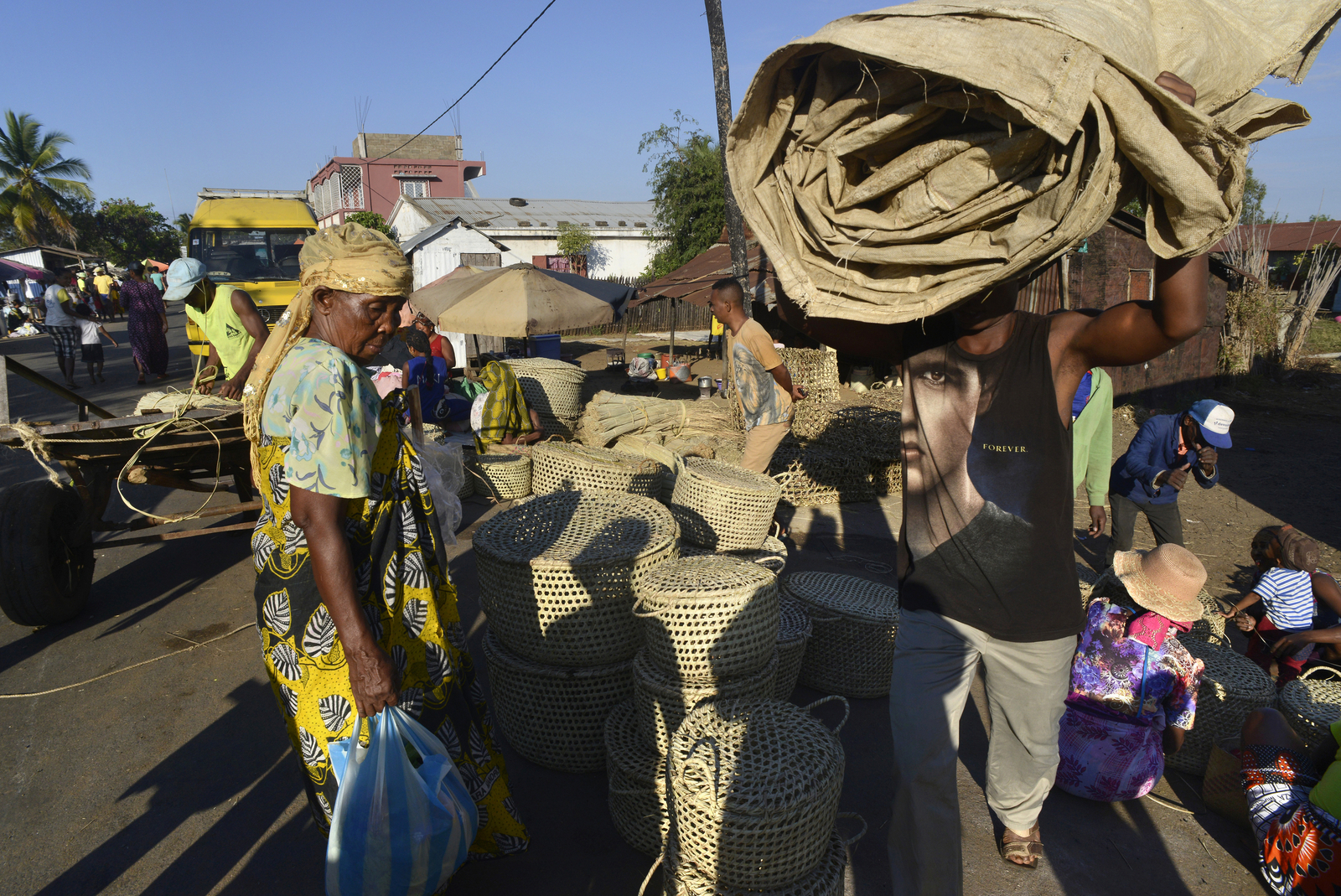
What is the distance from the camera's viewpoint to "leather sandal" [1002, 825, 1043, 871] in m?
2.47

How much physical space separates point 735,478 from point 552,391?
11.0ft

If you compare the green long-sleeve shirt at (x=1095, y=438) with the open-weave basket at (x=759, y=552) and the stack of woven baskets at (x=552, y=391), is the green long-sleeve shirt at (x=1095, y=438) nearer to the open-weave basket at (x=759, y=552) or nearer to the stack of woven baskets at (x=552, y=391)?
the open-weave basket at (x=759, y=552)

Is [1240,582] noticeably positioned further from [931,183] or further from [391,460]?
[391,460]

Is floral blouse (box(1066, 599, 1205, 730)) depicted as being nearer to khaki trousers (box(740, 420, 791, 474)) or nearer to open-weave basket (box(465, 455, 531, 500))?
khaki trousers (box(740, 420, 791, 474))

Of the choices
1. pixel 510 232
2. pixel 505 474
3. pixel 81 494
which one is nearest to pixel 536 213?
pixel 510 232

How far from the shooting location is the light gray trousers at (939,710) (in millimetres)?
2057

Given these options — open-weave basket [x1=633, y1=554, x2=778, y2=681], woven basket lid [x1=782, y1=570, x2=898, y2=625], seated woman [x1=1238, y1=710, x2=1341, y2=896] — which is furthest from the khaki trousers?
seated woman [x1=1238, y1=710, x2=1341, y2=896]

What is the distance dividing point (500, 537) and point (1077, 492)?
7.00 meters

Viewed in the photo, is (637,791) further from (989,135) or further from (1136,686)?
(989,135)

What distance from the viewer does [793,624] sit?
3211 millimetres

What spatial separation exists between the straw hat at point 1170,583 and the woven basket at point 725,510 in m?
1.97

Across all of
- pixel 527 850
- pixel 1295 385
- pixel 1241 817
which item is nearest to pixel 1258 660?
pixel 1241 817

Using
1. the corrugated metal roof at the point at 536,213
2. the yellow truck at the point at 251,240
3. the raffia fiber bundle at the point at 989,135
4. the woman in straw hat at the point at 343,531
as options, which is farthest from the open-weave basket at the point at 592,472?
the corrugated metal roof at the point at 536,213

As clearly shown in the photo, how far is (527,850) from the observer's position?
2527 mm
